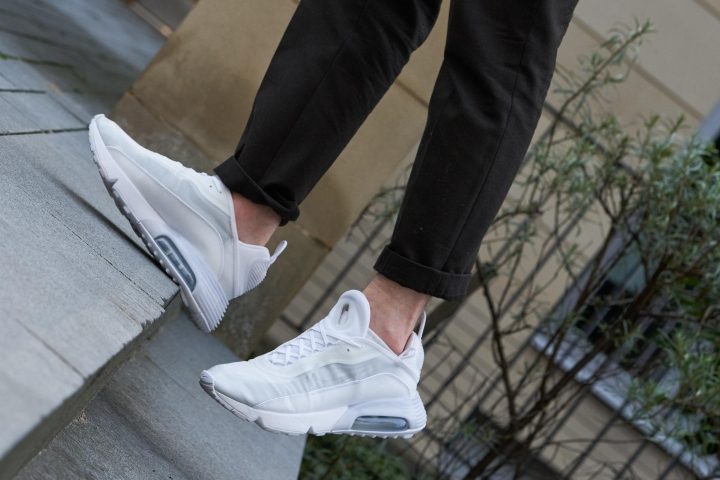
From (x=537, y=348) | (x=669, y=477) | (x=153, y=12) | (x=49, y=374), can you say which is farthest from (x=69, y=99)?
(x=153, y=12)

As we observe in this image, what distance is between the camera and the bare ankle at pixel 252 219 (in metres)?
1.60

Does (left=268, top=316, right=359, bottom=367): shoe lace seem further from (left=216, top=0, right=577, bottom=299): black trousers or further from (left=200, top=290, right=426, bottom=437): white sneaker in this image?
(left=216, top=0, right=577, bottom=299): black trousers

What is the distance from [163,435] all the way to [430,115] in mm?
625

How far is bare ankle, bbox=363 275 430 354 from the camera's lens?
1.48 m

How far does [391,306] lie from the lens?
4.85ft

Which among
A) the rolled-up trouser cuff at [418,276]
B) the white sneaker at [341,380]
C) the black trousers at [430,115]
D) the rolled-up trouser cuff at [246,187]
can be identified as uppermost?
the black trousers at [430,115]

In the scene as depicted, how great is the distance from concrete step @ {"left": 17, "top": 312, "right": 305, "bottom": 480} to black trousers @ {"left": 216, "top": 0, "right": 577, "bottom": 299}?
1.22 feet

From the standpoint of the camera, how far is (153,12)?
767 cm

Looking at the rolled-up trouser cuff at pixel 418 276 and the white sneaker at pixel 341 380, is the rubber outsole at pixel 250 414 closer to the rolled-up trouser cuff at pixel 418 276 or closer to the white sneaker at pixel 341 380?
the white sneaker at pixel 341 380

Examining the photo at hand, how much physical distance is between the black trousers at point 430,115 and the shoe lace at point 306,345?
0.13 m

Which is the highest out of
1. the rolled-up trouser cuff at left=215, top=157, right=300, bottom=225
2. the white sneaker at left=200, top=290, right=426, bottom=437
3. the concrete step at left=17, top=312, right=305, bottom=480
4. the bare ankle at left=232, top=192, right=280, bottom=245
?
the rolled-up trouser cuff at left=215, top=157, right=300, bottom=225

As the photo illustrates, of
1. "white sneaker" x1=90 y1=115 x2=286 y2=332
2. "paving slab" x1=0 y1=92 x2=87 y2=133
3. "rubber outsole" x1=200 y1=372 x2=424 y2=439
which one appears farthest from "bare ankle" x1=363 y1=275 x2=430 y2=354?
"paving slab" x1=0 y1=92 x2=87 y2=133

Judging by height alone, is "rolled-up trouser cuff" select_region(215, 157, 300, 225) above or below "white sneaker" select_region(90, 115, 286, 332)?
above

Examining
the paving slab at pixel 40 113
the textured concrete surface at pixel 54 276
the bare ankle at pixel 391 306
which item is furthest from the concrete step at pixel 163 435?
the paving slab at pixel 40 113
